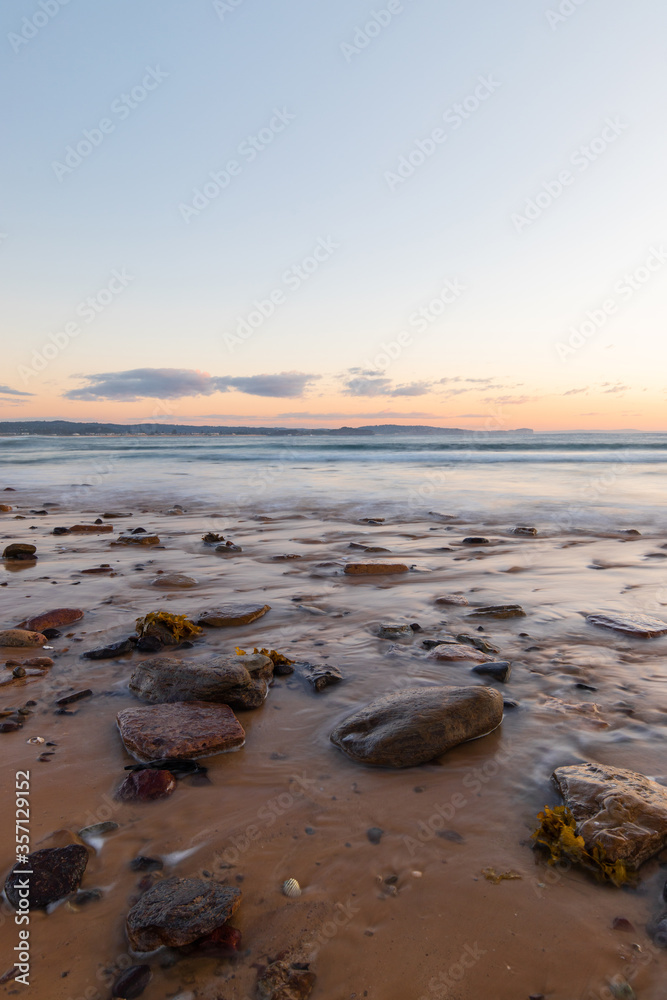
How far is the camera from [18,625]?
14.6 feet

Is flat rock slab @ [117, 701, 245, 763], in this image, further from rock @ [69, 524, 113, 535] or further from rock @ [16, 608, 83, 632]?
rock @ [69, 524, 113, 535]

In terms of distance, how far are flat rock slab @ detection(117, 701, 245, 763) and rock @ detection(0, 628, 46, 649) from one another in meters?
1.51

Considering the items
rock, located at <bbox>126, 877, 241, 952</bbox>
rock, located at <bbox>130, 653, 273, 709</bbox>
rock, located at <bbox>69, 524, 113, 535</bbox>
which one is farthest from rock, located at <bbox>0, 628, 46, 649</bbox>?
rock, located at <bbox>69, 524, 113, 535</bbox>

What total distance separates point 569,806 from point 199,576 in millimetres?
4698

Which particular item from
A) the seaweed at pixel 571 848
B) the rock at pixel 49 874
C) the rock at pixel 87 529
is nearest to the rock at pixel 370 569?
the seaweed at pixel 571 848

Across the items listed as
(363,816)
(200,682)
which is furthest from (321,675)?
(363,816)

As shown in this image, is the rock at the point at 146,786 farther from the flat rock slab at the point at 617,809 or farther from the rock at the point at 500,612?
the rock at the point at 500,612

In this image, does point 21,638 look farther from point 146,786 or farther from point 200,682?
point 146,786

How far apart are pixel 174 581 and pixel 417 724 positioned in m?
3.76

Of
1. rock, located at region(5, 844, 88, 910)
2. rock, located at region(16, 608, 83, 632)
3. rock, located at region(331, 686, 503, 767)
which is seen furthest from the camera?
rock, located at region(16, 608, 83, 632)

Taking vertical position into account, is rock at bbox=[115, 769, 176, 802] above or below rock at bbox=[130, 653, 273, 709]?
below

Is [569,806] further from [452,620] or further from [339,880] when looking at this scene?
[452,620]

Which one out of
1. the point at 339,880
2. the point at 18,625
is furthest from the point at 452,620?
the point at 18,625

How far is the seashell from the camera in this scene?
192 cm
